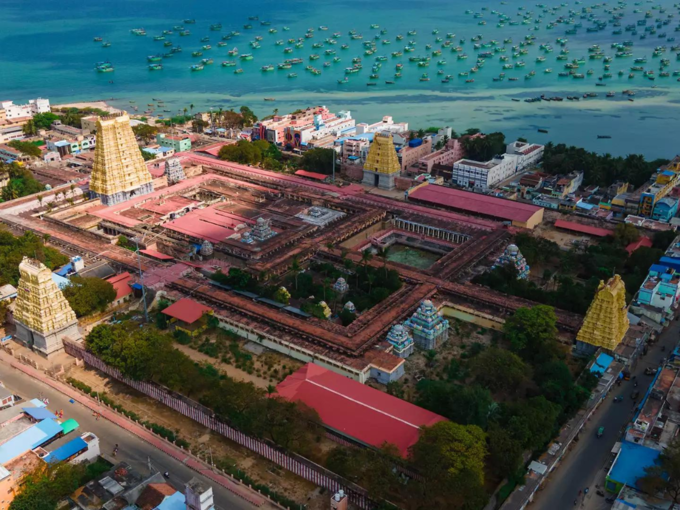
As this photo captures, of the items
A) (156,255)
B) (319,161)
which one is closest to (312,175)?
(319,161)

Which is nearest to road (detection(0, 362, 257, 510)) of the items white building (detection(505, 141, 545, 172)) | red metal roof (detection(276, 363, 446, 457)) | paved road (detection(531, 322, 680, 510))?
red metal roof (detection(276, 363, 446, 457))

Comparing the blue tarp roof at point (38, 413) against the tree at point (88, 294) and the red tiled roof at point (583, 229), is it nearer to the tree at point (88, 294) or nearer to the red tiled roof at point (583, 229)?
the tree at point (88, 294)

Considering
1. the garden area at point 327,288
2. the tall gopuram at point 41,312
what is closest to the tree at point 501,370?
the garden area at point 327,288

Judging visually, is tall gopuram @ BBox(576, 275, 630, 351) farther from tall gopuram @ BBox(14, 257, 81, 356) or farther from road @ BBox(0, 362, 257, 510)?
tall gopuram @ BBox(14, 257, 81, 356)

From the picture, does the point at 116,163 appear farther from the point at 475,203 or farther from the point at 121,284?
the point at 475,203

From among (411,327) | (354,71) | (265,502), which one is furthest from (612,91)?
(265,502)

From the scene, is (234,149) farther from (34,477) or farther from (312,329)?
(34,477)
